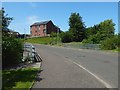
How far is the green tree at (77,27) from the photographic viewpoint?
10181 centimetres

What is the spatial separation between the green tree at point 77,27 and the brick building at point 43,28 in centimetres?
4553

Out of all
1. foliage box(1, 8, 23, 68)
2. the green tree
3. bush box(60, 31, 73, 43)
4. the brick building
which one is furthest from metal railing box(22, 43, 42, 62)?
the brick building

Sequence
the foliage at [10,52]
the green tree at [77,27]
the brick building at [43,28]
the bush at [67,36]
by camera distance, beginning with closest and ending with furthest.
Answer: the foliage at [10,52] → the bush at [67,36] → the green tree at [77,27] → the brick building at [43,28]

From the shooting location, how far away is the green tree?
334 feet

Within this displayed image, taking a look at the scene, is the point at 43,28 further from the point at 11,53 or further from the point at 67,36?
the point at 11,53

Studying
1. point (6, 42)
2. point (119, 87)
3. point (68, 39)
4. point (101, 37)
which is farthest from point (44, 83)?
point (68, 39)

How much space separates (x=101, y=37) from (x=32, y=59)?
53845mm

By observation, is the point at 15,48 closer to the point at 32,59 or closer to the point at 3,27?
the point at 32,59

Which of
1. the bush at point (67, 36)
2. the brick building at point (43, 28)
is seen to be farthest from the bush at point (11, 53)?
the brick building at point (43, 28)

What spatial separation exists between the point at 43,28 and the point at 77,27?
54.8 m

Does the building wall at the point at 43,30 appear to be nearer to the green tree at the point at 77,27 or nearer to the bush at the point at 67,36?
the green tree at the point at 77,27

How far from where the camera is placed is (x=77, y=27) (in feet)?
339

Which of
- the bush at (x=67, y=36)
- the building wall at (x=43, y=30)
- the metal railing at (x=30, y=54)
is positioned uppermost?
the building wall at (x=43, y=30)

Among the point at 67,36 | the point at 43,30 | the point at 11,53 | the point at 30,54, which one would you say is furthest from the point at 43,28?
the point at 11,53
